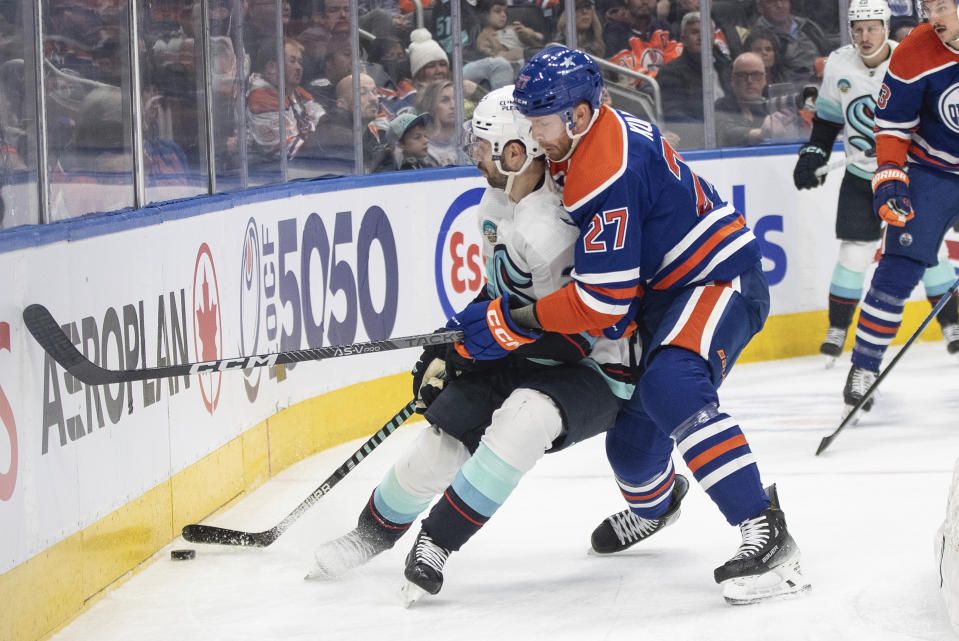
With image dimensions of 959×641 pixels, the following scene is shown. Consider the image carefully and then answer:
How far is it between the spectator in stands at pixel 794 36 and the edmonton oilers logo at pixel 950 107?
2197 mm

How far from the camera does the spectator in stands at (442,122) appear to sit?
551cm

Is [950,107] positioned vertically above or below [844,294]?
above

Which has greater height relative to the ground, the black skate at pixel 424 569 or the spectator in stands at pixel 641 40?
the spectator in stands at pixel 641 40

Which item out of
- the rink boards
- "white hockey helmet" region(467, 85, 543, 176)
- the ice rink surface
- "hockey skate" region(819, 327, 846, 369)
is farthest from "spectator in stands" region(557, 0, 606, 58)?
"white hockey helmet" region(467, 85, 543, 176)

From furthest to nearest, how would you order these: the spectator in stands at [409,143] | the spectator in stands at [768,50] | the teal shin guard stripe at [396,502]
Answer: the spectator in stands at [768,50], the spectator in stands at [409,143], the teal shin guard stripe at [396,502]

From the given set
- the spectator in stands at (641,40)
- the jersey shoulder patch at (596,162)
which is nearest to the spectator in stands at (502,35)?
the spectator in stands at (641,40)

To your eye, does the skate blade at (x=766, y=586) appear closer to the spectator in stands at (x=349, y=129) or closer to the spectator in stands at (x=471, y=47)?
the spectator in stands at (x=349, y=129)

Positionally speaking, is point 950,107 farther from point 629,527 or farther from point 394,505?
point 394,505

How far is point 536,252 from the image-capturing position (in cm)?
269

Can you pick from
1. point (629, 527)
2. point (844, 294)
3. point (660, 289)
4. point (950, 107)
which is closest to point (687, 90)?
point (844, 294)

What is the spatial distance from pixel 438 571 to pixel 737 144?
12.8 ft

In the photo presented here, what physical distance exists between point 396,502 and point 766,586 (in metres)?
0.78

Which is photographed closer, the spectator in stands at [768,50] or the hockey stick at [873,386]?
the hockey stick at [873,386]

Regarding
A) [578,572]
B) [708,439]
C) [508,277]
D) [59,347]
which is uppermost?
[508,277]
